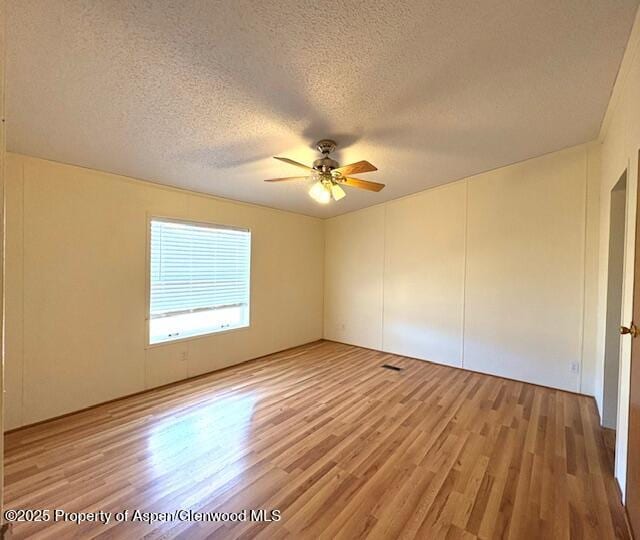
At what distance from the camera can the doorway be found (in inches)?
104

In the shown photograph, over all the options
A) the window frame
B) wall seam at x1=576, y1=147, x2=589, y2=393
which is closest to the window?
the window frame

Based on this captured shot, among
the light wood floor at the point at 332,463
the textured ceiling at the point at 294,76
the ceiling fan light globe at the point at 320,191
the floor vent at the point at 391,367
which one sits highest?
the textured ceiling at the point at 294,76

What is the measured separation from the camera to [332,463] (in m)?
2.19

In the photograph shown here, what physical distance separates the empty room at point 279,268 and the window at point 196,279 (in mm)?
28

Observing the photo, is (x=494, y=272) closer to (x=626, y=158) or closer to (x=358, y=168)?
(x=626, y=158)

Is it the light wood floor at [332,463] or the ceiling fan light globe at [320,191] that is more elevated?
the ceiling fan light globe at [320,191]

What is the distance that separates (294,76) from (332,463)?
8.40 ft

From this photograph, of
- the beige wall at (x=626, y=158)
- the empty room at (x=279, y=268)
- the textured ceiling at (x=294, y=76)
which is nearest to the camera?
the textured ceiling at (x=294, y=76)

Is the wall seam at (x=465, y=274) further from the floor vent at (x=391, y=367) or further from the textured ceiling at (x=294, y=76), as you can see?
the textured ceiling at (x=294, y=76)

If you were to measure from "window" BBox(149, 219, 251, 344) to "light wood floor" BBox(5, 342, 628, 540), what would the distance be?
30.9 inches

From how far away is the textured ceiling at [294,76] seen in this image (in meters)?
1.52

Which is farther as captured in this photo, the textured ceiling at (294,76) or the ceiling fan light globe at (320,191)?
the ceiling fan light globe at (320,191)

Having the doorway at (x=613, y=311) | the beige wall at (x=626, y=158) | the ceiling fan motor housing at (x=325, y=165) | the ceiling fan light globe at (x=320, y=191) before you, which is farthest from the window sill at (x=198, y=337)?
the doorway at (x=613, y=311)

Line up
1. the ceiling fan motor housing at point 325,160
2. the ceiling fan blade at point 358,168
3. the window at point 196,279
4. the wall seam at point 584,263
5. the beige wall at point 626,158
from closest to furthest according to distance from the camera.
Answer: the beige wall at point 626,158 → the ceiling fan blade at point 358,168 → the ceiling fan motor housing at point 325,160 → the wall seam at point 584,263 → the window at point 196,279
